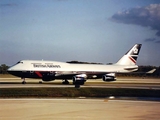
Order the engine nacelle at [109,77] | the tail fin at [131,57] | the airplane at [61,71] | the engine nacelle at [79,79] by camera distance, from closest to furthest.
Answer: the engine nacelle at [79,79] < the airplane at [61,71] < the engine nacelle at [109,77] < the tail fin at [131,57]

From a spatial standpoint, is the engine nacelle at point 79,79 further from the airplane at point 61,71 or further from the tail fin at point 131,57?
the tail fin at point 131,57

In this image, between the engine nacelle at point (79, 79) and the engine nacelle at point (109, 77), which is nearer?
the engine nacelle at point (79, 79)

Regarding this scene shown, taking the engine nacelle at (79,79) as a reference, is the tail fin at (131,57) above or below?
above

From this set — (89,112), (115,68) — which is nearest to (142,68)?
(115,68)

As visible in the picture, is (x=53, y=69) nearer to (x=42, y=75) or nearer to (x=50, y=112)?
(x=42, y=75)

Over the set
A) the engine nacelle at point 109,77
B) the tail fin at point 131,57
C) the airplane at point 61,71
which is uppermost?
the tail fin at point 131,57

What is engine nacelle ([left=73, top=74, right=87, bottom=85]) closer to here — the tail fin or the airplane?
the airplane

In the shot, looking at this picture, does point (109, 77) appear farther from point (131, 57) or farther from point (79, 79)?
point (131, 57)

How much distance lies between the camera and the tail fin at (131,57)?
6936 cm

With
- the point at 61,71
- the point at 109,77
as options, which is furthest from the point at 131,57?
the point at 61,71

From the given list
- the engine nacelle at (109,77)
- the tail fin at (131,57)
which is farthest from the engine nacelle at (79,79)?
the tail fin at (131,57)

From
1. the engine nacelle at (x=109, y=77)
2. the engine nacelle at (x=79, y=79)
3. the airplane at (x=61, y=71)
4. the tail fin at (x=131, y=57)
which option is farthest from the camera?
the tail fin at (x=131, y=57)

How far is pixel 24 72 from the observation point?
5469 centimetres

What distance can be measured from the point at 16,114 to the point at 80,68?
41518 millimetres
